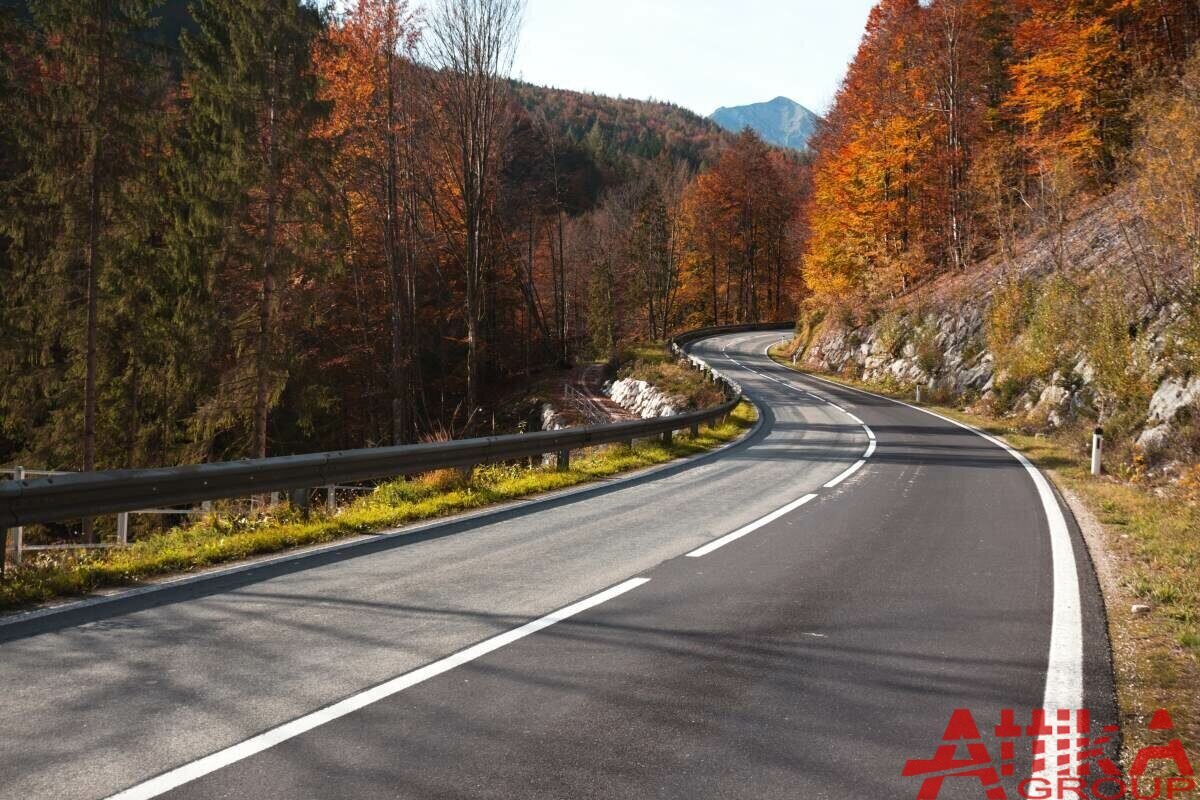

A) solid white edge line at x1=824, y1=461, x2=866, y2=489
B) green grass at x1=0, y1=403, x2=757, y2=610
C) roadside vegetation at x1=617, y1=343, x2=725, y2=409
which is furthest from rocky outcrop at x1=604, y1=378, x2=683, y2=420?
green grass at x1=0, y1=403, x2=757, y2=610

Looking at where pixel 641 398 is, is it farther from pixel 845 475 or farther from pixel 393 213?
pixel 845 475

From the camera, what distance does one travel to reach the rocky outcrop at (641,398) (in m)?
28.6

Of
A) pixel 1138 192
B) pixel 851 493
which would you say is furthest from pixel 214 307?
pixel 1138 192

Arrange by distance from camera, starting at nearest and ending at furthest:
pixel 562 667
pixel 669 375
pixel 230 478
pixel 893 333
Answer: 1. pixel 562 667
2. pixel 230 478
3. pixel 669 375
4. pixel 893 333

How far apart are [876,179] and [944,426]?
2034cm

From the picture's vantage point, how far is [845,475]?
1286cm

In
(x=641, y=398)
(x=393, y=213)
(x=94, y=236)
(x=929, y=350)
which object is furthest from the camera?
(x=641, y=398)

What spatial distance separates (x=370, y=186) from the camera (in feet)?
76.2

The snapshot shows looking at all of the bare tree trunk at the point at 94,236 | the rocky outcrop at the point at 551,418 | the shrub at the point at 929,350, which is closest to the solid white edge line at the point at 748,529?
the bare tree trunk at the point at 94,236

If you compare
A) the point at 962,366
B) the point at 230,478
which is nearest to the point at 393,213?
the point at 230,478

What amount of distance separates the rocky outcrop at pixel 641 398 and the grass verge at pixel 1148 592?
54.1 feet

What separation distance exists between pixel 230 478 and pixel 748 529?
5395 mm

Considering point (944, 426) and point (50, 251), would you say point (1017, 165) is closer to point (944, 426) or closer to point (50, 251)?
point (944, 426)

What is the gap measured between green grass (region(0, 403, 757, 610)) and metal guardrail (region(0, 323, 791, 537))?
38 cm
